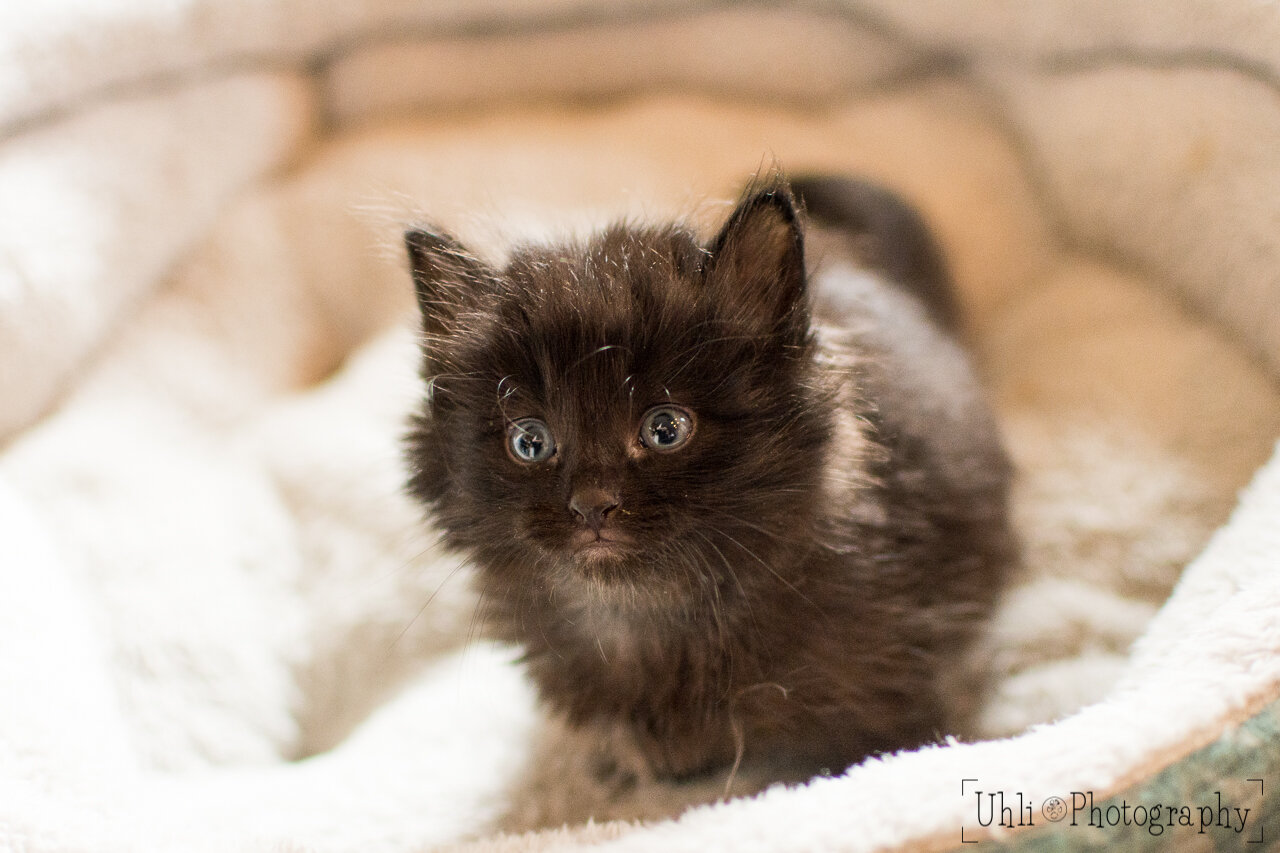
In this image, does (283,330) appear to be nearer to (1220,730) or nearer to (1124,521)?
(1124,521)

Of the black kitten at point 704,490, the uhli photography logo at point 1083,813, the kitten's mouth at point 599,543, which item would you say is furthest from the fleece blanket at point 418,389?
the kitten's mouth at point 599,543

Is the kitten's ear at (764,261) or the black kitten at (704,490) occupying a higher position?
the kitten's ear at (764,261)

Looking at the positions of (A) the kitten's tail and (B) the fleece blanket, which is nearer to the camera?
(B) the fleece blanket

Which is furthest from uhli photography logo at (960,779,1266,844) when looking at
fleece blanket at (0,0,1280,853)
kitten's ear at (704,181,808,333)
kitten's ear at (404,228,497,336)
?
kitten's ear at (404,228,497,336)

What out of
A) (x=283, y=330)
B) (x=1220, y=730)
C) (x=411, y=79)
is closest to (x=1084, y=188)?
(x=1220, y=730)

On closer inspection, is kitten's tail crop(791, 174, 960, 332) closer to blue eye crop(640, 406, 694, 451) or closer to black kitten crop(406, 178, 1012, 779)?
black kitten crop(406, 178, 1012, 779)

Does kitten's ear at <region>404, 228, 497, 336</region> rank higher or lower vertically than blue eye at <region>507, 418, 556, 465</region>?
higher

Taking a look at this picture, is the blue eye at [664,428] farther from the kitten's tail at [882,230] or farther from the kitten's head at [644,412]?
the kitten's tail at [882,230]
